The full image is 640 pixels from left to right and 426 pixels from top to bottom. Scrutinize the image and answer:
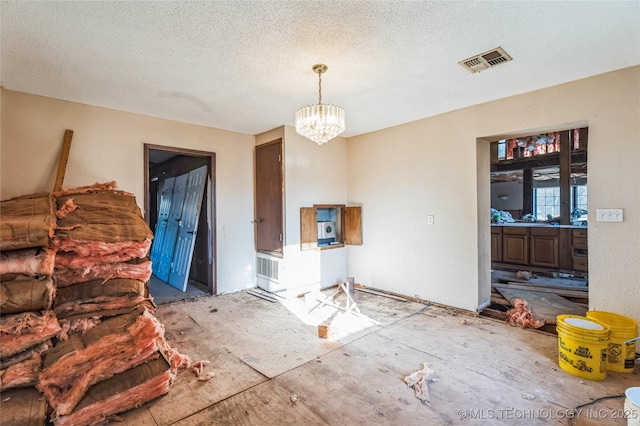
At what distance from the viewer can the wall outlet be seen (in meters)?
2.55

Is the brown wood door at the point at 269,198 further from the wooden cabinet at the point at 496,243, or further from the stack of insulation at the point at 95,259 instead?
the wooden cabinet at the point at 496,243

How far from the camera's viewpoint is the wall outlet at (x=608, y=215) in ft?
8.37

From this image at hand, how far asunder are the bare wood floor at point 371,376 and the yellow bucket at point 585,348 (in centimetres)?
7

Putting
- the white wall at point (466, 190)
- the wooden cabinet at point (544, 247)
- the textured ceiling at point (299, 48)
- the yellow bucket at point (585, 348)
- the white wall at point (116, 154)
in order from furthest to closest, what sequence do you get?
1. the wooden cabinet at point (544, 247)
2. the white wall at point (116, 154)
3. the white wall at point (466, 190)
4. the yellow bucket at point (585, 348)
5. the textured ceiling at point (299, 48)

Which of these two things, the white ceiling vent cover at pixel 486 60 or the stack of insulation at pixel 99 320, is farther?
the white ceiling vent cover at pixel 486 60

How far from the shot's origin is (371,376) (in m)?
2.22

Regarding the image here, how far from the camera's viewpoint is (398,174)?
4.18 metres

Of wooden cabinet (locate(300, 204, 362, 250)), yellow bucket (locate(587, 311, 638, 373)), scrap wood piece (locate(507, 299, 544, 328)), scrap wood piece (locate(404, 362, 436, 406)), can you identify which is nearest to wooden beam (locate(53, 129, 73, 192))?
wooden cabinet (locate(300, 204, 362, 250))

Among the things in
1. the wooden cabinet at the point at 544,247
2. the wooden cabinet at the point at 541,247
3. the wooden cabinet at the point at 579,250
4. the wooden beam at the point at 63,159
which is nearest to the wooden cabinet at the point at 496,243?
the wooden cabinet at the point at 541,247

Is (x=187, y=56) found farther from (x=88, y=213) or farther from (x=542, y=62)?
(x=542, y=62)

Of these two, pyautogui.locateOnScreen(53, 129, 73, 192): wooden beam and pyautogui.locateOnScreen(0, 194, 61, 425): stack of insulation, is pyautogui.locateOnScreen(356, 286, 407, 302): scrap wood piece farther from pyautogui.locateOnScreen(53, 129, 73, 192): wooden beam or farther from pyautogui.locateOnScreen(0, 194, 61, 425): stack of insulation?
pyautogui.locateOnScreen(53, 129, 73, 192): wooden beam

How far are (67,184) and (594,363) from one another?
16.4 feet

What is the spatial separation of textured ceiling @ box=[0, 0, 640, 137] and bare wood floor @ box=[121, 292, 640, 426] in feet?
8.05

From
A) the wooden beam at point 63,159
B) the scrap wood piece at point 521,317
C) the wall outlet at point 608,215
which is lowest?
the scrap wood piece at point 521,317
